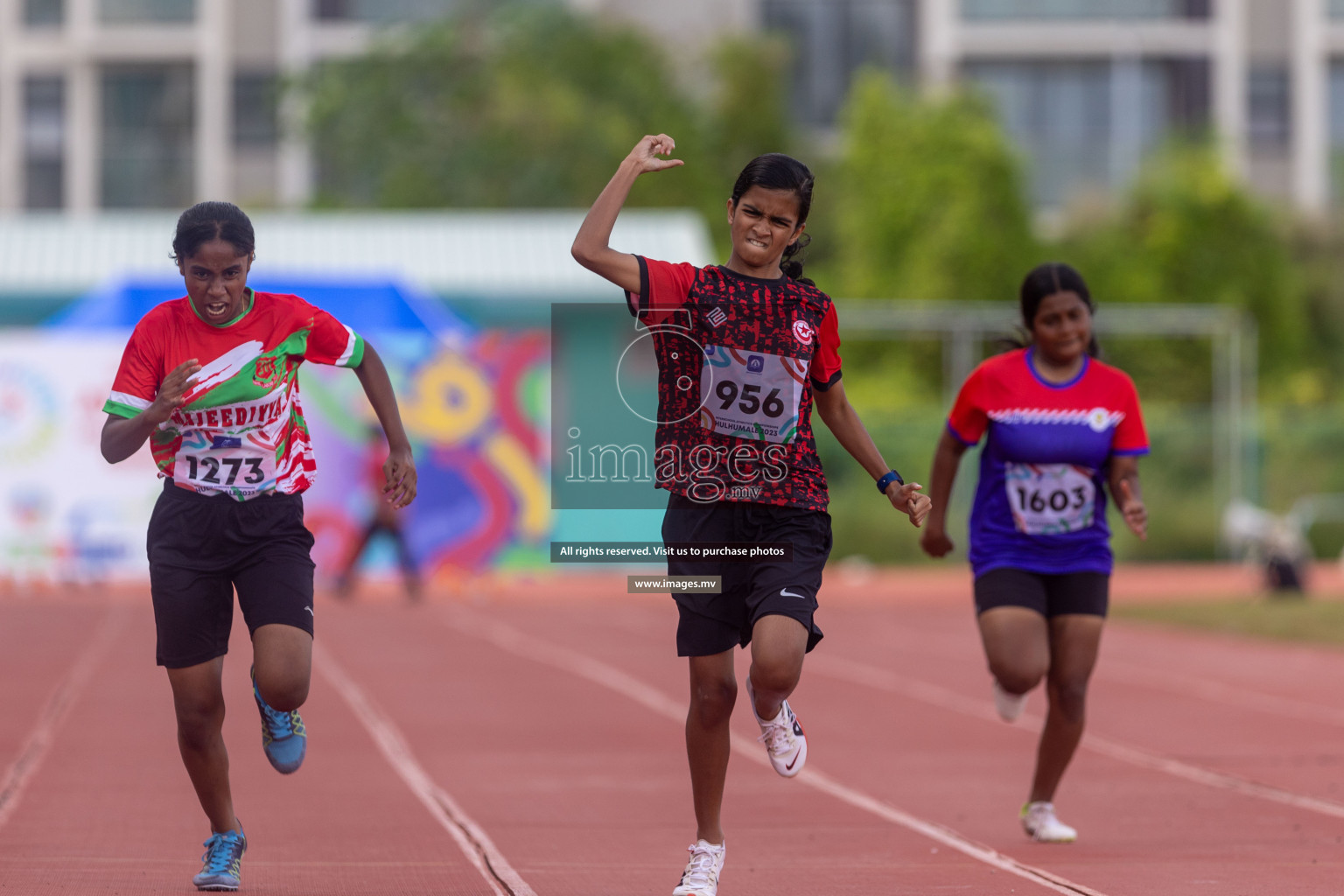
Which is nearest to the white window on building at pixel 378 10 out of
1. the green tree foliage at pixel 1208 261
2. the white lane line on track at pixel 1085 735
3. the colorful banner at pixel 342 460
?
the green tree foliage at pixel 1208 261

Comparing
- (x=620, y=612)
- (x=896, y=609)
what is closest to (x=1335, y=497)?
(x=896, y=609)

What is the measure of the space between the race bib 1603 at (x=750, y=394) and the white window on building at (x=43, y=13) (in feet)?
170

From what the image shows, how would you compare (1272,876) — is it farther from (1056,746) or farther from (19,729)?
(19,729)

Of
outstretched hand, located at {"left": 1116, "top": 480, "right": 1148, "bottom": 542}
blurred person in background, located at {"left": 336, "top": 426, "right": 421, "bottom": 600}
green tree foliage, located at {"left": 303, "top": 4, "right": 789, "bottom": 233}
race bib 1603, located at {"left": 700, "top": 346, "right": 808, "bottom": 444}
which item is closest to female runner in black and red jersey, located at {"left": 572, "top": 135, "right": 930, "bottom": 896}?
race bib 1603, located at {"left": 700, "top": 346, "right": 808, "bottom": 444}

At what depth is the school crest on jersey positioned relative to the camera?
18.6ft

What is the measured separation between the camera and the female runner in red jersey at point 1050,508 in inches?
275

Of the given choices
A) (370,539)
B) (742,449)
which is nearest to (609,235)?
(742,449)

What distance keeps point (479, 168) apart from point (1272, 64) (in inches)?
921

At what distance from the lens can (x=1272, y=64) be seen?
5147 centimetres

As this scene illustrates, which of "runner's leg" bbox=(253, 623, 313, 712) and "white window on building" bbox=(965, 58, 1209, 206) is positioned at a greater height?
"white window on building" bbox=(965, 58, 1209, 206)

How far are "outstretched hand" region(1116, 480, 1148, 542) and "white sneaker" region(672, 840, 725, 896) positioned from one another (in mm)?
2076

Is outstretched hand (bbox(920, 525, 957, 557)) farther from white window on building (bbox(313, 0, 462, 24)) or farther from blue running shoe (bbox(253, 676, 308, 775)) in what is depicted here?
white window on building (bbox(313, 0, 462, 24))

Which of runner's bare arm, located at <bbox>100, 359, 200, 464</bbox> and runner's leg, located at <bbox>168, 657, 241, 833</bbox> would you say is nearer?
runner's bare arm, located at <bbox>100, 359, 200, 464</bbox>

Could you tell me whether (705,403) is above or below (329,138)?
below
